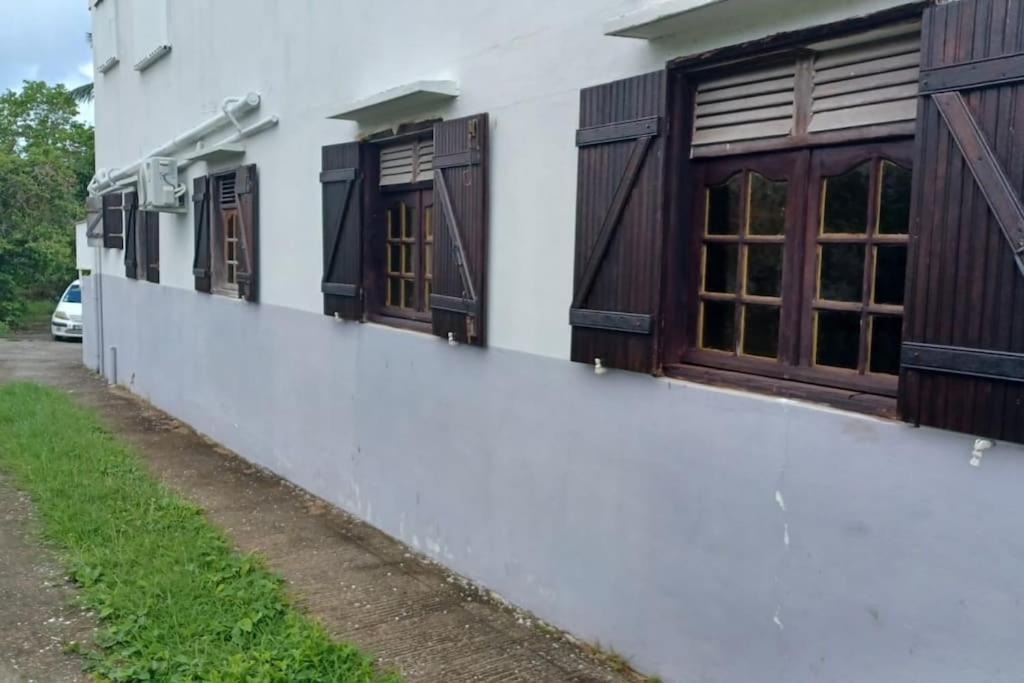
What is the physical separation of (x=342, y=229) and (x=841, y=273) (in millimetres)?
3892

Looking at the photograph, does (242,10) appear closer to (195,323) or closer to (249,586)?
(195,323)

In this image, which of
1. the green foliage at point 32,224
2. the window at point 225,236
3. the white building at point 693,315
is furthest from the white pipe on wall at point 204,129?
the green foliage at point 32,224

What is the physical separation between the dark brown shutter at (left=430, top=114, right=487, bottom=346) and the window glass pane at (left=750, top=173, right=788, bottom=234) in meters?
1.68

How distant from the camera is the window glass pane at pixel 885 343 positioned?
3.00 m

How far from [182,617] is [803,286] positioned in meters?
3.41

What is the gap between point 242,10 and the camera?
25.2 feet

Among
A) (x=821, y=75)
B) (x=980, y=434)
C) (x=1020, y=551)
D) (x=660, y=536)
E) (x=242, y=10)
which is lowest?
(x=660, y=536)

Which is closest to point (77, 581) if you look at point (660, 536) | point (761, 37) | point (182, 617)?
point (182, 617)

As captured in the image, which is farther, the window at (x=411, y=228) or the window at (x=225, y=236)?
the window at (x=225, y=236)

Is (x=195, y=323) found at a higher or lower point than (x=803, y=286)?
lower

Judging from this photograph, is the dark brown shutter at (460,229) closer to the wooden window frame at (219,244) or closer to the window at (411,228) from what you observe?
the window at (411,228)

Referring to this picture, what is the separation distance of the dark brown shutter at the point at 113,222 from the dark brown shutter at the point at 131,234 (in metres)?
0.12

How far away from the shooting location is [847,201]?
3.13 metres

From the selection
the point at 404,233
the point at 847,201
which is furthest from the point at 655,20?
the point at 404,233
